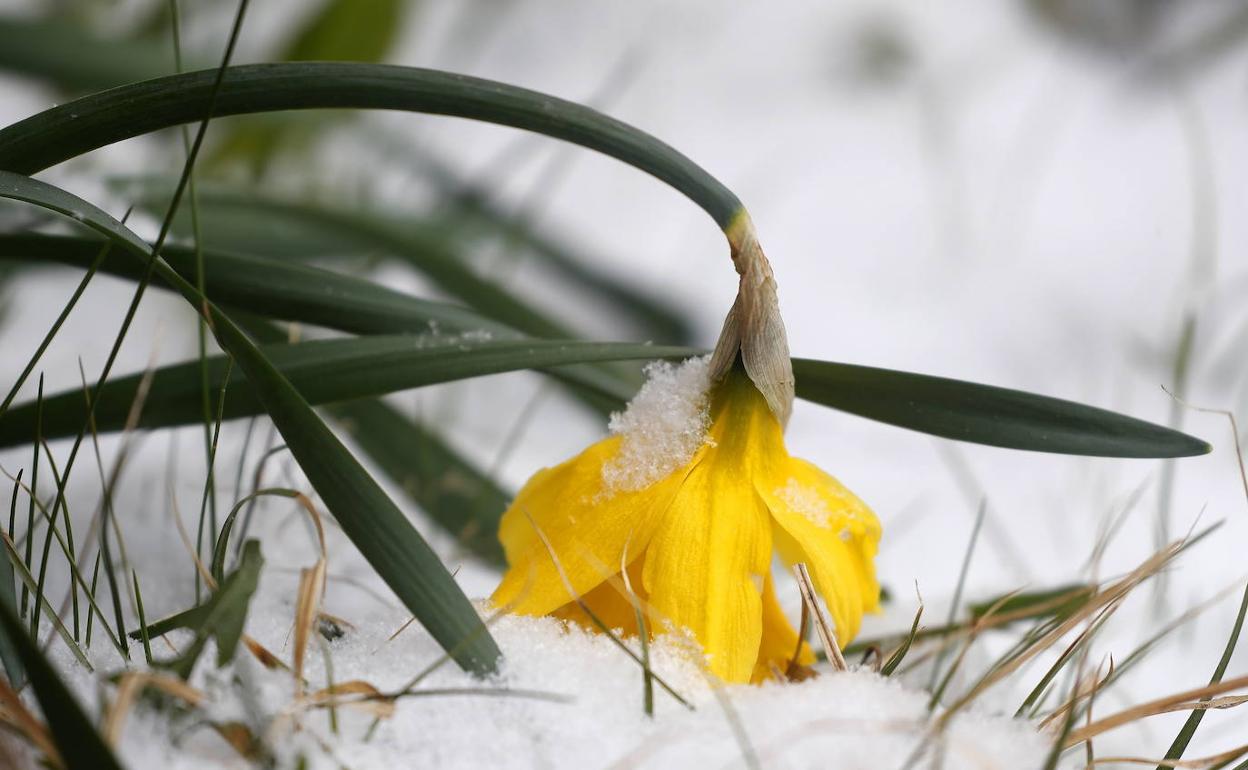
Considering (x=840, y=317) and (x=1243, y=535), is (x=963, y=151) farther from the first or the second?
(x=1243, y=535)

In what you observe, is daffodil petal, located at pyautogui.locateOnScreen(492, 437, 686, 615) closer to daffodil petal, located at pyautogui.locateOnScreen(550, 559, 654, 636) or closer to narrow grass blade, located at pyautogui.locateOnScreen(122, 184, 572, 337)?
daffodil petal, located at pyautogui.locateOnScreen(550, 559, 654, 636)

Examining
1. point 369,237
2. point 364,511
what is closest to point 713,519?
point 364,511

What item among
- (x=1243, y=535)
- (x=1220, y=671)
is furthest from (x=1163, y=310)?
(x=1220, y=671)

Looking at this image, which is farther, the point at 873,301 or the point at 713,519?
the point at 873,301

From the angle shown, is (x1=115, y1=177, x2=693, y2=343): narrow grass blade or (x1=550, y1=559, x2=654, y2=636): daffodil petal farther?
(x1=115, y1=177, x2=693, y2=343): narrow grass blade

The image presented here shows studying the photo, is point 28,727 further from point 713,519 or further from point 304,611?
point 713,519

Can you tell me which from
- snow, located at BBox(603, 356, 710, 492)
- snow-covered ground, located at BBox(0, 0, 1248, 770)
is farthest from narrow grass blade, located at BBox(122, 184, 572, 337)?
snow, located at BBox(603, 356, 710, 492)
